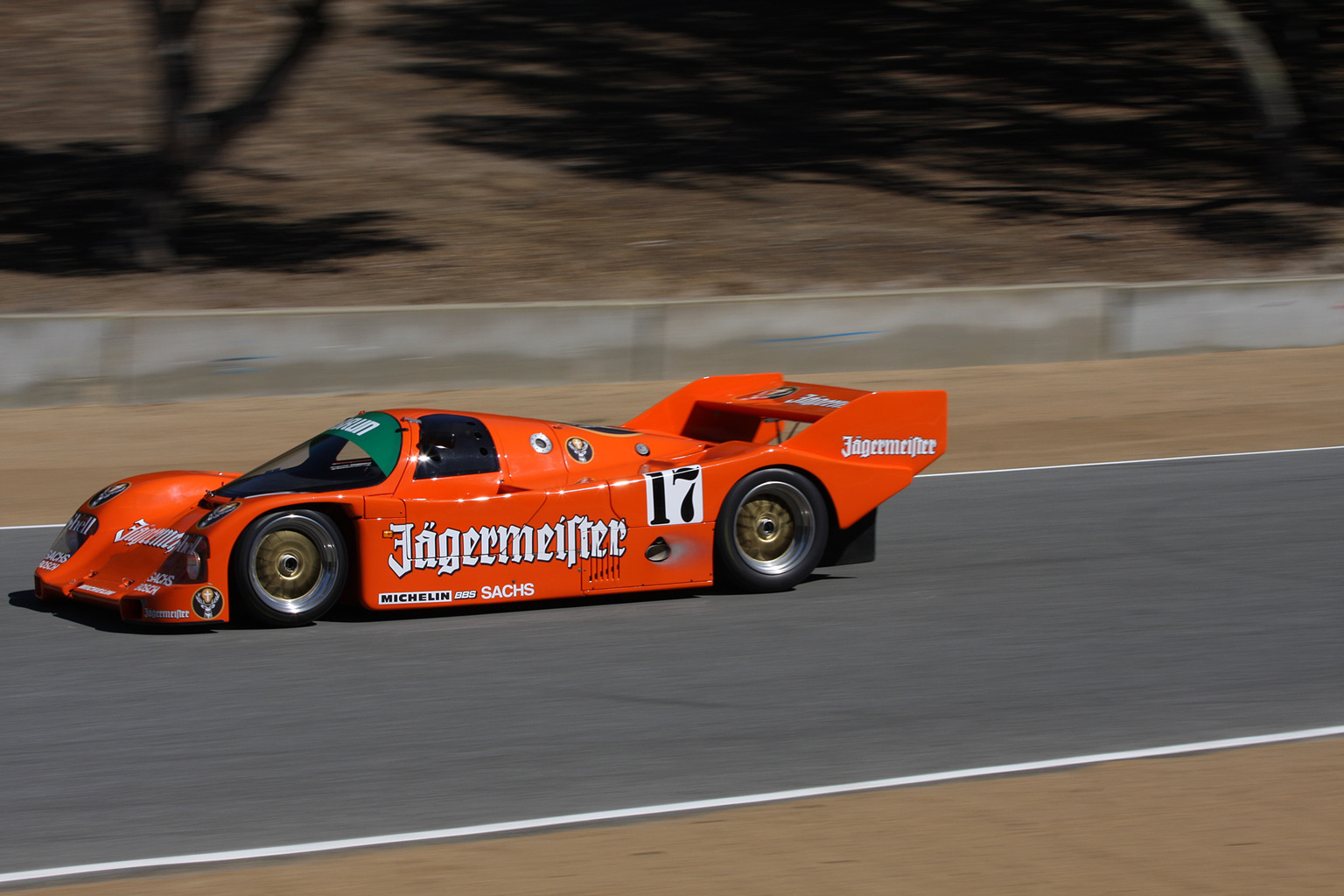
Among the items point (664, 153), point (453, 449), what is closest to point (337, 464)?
point (453, 449)

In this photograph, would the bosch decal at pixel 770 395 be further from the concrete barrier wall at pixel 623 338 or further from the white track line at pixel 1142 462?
the concrete barrier wall at pixel 623 338

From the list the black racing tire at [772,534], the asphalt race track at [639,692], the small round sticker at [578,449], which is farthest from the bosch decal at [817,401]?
the small round sticker at [578,449]

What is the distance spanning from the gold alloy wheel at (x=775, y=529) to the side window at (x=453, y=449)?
148cm

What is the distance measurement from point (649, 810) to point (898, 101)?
79.6 ft

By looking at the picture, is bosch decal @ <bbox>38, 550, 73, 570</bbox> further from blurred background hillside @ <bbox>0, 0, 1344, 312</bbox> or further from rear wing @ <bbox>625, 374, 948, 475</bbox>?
blurred background hillside @ <bbox>0, 0, 1344, 312</bbox>

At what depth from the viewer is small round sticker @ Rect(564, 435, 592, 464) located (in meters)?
7.99

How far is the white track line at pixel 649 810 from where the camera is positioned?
15.7 feet

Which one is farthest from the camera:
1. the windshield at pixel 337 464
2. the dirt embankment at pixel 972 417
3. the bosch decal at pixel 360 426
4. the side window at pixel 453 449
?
the dirt embankment at pixel 972 417

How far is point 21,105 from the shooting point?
25406mm

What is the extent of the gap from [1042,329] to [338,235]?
982cm

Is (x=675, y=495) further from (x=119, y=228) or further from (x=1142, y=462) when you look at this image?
(x=119, y=228)

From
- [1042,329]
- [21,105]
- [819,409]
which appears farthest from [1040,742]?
[21,105]

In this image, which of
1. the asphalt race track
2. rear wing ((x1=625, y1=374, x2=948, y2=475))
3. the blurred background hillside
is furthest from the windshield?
the blurred background hillside

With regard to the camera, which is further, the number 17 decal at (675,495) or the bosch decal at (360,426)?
the number 17 decal at (675,495)
